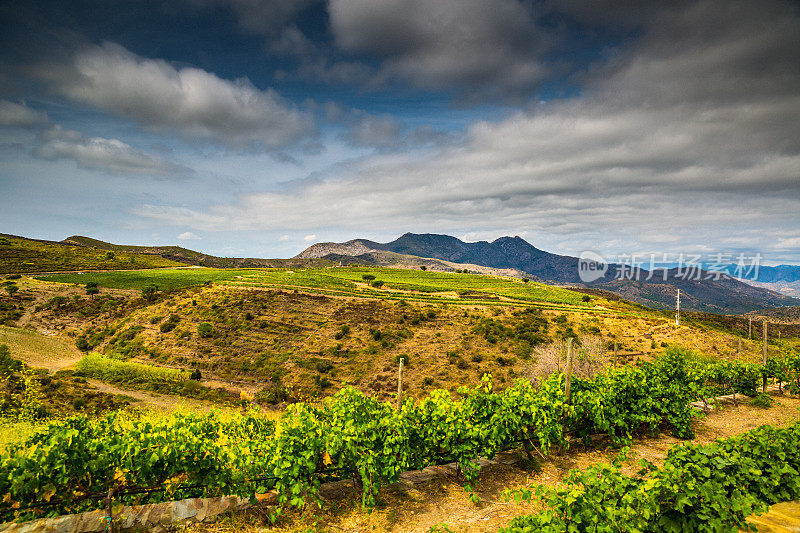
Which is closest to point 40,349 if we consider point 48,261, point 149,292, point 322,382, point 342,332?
point 149,292

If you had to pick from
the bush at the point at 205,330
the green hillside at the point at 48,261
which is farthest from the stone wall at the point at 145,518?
the green hillside at the point at 48,261

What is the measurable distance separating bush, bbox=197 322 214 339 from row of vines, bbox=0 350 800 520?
4266 centimetres

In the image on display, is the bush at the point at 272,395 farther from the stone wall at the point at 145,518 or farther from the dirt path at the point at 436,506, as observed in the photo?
the stone wall at the point at 145,518

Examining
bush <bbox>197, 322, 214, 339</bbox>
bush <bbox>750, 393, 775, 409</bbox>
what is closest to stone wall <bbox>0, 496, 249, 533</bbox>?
bush <bbox>750, 393, 775, 409</bbox>

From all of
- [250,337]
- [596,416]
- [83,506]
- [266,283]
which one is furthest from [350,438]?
[266,283]

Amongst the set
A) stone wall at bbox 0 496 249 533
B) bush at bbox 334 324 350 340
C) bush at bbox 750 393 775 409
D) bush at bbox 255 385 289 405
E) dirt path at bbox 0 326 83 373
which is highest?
stone wall at bbox 0 496 249 533

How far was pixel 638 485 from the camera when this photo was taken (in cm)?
546

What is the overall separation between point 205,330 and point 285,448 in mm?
48572

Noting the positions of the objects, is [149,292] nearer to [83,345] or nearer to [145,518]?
[83,345]

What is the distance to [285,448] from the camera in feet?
25.4

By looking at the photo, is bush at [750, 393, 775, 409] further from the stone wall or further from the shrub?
the shrub

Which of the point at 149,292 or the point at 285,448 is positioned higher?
the point at 285,448

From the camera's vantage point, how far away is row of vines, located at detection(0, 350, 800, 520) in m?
6.66

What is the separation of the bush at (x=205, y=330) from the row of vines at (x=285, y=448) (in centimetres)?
4266
